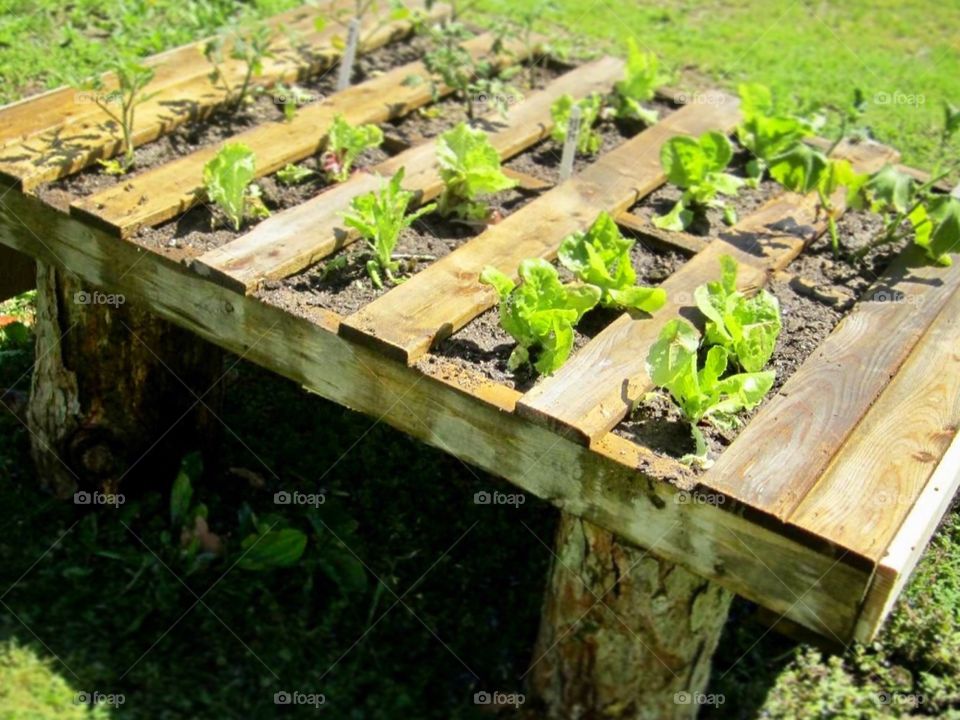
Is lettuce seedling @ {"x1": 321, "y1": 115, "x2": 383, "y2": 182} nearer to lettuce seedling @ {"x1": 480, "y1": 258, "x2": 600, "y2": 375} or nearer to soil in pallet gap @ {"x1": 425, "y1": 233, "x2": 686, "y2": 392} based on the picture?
soil in pallet gap @ {"x1": 425, "y1": 233, "x2": 686, "y2": 392}

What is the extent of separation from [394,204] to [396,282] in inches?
9.5

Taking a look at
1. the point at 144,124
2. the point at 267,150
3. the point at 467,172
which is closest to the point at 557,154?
the point at 467,172

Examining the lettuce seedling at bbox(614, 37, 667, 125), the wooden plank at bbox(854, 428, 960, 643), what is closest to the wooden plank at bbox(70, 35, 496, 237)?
the lettuce seedling at bbox(614, 37, 667, 125)

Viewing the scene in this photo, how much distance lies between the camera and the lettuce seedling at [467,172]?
3.96 metres

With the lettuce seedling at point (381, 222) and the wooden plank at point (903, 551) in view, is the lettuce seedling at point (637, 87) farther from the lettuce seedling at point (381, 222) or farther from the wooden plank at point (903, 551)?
the wooden plank at point (903, 551)

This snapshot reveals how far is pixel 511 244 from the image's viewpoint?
3.85 meters

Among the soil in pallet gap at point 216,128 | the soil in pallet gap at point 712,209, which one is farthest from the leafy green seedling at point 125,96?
the soil in pallet gap at point 712,209

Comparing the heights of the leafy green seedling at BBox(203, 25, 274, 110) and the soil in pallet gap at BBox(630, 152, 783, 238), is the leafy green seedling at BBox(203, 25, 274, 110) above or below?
above

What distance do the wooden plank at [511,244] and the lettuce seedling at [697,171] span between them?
15cm

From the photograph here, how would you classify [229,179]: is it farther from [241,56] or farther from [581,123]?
[581,123]

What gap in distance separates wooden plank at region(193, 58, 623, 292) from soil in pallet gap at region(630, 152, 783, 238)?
0.54m

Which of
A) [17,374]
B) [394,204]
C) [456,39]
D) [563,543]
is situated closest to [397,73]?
[456,39]

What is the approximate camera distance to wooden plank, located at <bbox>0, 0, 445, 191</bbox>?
3947 mm

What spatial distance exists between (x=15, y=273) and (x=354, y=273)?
4.94 feet
